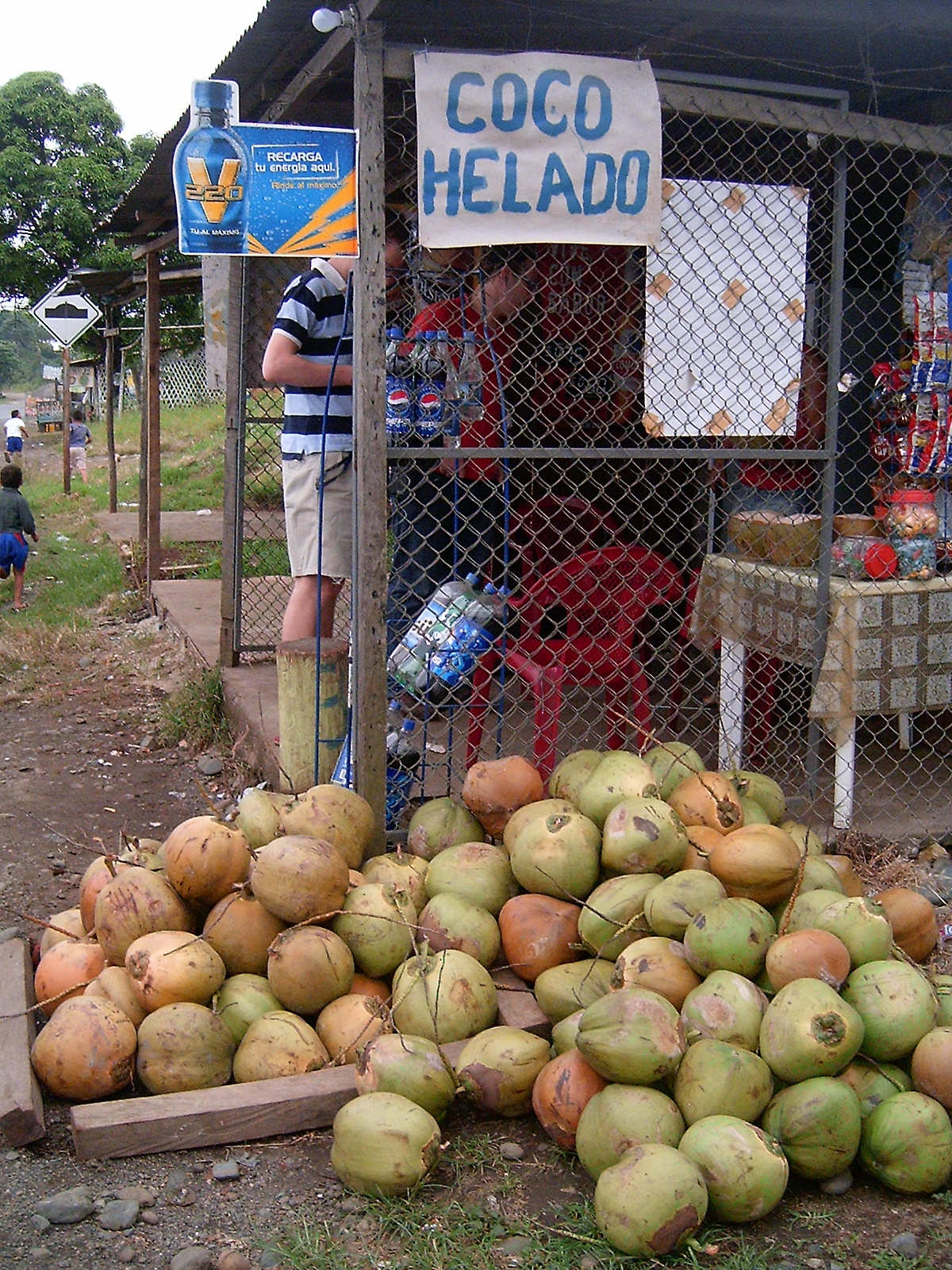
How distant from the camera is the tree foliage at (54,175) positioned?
31.8m

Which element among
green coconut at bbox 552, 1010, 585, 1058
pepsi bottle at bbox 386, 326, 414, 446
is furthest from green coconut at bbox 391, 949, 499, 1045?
pepsi bottle at bbox 386, 326, 414, 446

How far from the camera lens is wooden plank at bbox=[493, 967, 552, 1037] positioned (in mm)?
3008

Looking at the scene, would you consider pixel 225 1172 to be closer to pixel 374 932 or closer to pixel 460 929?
pixel 374 932

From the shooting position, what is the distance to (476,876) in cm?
332

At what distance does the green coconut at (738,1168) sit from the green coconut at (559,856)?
2.70ft

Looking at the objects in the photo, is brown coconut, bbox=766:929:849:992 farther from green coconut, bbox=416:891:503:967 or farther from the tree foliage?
the tree foliage

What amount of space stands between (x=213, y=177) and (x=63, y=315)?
32.1 ft

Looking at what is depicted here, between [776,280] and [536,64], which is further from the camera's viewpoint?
[776,280]

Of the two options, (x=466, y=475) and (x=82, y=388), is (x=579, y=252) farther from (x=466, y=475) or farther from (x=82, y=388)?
(x=82, y=388)

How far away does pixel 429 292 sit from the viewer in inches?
171

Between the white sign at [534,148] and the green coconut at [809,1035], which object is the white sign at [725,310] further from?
the green coconut at [809,1035]

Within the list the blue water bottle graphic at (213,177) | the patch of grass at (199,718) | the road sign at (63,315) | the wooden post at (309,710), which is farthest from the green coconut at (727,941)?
the road sign at (63,315)

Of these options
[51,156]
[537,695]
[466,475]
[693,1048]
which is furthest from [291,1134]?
[51,156]

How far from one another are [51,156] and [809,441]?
35089mm
